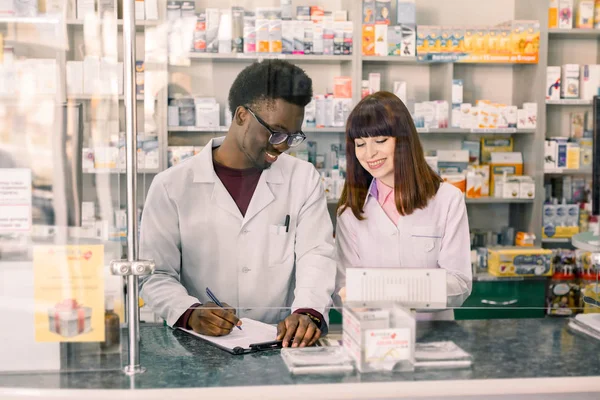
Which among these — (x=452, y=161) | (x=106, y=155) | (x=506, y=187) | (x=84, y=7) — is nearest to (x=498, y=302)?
(x=506, y=187)

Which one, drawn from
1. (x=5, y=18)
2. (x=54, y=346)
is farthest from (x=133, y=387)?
(x=5, y=18)

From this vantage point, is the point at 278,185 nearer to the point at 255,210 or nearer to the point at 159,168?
the point at 255,210

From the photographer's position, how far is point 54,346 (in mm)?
1772

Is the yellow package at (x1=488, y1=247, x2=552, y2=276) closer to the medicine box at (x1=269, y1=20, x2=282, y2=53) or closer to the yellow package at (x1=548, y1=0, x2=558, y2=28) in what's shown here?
the yellow package at (x1=548, y1=0, x2=558, y2=28)

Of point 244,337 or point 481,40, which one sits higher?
point 481,40

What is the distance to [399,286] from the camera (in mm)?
2045

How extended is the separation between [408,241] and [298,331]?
53 centimetres

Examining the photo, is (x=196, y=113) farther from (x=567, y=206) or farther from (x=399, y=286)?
(x=567, y=206)

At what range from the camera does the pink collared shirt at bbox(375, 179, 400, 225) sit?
7.32 feet

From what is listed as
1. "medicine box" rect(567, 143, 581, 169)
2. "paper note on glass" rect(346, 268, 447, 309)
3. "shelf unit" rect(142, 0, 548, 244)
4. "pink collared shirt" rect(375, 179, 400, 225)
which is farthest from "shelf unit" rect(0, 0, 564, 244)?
"paper note on glass" rect(346, 268, 447, 309)

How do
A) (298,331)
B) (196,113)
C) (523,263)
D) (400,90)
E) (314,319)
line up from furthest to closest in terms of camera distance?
(523,263) < (400,90) < (196,113) < (314,319) < (298,331)

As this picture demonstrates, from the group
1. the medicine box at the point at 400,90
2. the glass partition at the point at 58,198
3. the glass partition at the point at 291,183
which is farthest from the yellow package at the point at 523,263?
the glass partition at the point at 58,198

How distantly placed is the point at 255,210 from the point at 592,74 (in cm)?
140

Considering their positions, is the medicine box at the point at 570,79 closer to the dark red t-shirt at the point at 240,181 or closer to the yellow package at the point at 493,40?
the yellow package at the point at 493,40
